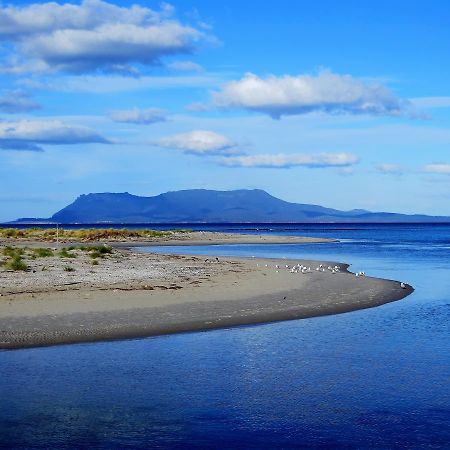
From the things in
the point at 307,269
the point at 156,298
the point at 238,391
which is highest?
the point at 307,269

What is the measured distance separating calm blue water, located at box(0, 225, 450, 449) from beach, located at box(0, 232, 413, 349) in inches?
48.2

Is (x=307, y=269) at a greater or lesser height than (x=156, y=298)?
greater

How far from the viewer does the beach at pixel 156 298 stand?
63.7 feet

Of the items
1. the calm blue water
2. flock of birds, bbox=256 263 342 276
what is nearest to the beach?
flock of birds, bbox=256 263 342 276

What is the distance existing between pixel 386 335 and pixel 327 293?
28.5 ft

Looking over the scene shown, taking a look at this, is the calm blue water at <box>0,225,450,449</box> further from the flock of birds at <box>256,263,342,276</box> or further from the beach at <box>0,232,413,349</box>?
the flock of birds at <box>256,263,342,276</box>

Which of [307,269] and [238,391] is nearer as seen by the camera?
[238,391]

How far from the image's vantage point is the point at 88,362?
1594 centimetres

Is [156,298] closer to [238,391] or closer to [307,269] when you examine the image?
[238,391]

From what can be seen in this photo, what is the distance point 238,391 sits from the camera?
1369cm

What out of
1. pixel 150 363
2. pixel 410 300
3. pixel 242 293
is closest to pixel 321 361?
pixel 150 363

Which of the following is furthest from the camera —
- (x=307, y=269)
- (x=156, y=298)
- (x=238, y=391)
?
(x=307, y=269)

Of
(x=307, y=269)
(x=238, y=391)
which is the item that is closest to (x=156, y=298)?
(x=238, y=391)

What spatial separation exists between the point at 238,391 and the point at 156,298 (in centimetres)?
1125
